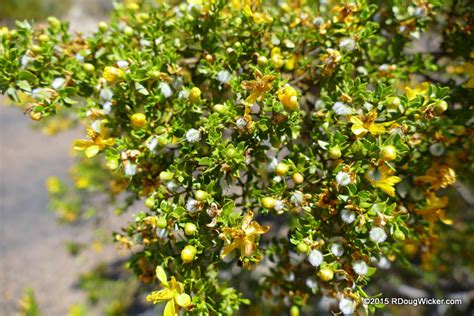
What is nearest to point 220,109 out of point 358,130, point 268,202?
point 268,202

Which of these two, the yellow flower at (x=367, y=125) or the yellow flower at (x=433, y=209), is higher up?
the yellow flower at (x=367, y=125)

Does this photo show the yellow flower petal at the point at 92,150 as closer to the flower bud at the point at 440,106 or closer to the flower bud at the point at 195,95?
the flower bud at the point at 195,95

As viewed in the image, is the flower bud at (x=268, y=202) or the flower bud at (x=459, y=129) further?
the flower bud at (x=459, y=129)

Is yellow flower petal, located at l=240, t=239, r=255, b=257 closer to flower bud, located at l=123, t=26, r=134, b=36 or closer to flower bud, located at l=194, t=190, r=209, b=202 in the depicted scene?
flower bud, located at l=194, t=190, r=209, b=202

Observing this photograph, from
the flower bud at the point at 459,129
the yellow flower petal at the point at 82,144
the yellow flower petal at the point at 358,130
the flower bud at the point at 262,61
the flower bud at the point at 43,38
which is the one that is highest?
the flower bud at the point at 43,38

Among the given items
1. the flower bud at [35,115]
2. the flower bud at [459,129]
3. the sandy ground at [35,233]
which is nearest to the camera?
the flower bud at [35,115]

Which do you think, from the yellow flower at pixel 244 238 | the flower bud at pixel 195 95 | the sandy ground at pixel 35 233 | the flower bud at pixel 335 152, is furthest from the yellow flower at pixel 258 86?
the sandy ground at pixel 35 233

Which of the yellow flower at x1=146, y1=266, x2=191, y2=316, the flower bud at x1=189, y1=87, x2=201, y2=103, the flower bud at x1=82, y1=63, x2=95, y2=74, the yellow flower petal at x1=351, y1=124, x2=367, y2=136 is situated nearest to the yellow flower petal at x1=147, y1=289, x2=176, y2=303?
the yellow flower at x1=146, y1=266, x2=191, y2=316

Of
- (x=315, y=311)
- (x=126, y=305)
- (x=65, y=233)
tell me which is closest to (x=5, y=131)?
(x=65, y=233)
